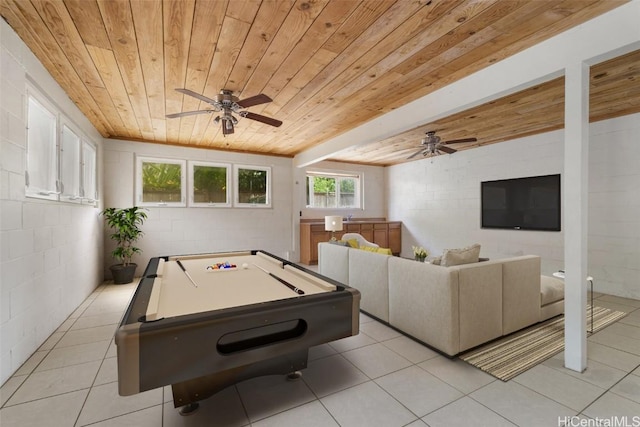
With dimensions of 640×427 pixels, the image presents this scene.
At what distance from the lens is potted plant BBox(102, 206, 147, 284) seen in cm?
439

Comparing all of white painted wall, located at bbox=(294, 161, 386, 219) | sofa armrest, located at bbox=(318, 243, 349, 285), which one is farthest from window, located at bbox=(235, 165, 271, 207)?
sofa armrest, located at bbox=(318, 243, 349, 285)

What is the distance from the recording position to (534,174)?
466 cm

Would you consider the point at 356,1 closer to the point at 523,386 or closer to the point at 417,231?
the point at 523,386

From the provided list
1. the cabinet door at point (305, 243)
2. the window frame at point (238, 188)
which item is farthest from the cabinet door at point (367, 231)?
the window frame at point (238, 188)

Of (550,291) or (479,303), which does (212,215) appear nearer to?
(479,303)

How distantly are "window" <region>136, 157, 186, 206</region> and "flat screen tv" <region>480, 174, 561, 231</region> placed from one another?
Result: 5794mm

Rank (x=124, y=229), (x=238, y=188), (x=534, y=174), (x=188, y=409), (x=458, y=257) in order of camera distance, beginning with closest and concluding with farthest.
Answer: (x=188, y=409) < (x=458, y=257) < (x=124, y=229) < (x=534, y=174) < (x=238, y=188)

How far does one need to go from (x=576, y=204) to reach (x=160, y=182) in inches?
227

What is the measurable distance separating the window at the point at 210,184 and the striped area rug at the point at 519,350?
4845 millimetres

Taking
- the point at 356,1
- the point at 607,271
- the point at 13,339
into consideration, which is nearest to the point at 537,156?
the point at 607,271

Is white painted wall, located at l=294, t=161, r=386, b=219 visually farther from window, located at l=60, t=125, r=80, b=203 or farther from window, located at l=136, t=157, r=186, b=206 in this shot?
window, located at l=60, t=125, r=80, b=203

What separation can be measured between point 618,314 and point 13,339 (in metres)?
5.69

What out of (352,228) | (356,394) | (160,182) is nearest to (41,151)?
(160,182)

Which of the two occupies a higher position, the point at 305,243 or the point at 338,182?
the point at 338,182
